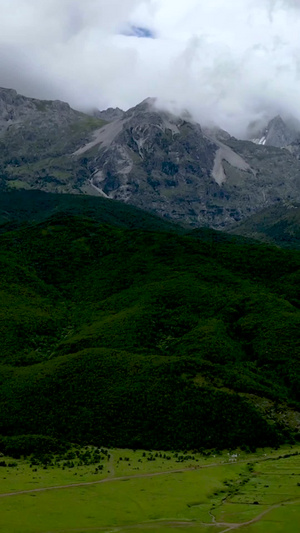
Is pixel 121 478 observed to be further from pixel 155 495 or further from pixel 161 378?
pixel 161 378

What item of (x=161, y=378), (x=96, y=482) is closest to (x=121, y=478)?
(x=96, y=482)

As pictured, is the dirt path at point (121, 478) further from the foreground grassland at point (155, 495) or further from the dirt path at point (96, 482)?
the foreground grassland at point (155, 495)

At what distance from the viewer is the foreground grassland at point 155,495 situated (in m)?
61.8

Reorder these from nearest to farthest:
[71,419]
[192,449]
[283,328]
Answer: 1. [192,449]
2. [71,419]
3. [283,328]

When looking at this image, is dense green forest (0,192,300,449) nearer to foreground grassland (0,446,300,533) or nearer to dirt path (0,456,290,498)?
foreground grassland (0,446,300,533)

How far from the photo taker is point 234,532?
57844 mm

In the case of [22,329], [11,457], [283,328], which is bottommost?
[11,457]

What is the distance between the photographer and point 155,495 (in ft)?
253

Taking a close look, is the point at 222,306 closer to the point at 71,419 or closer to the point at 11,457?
the point at 71,419

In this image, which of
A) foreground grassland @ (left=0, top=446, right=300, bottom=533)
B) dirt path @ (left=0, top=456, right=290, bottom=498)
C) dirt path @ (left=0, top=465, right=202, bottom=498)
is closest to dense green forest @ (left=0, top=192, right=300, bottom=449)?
foreground grassland @ (left=0, top=446, right=300, bottom=533)

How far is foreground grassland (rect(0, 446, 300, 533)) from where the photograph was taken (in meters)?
61.8

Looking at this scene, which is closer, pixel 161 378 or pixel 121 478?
pixel 121 478

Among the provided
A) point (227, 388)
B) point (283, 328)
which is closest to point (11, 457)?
point (227, 388)

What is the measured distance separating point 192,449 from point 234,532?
6388 cm
